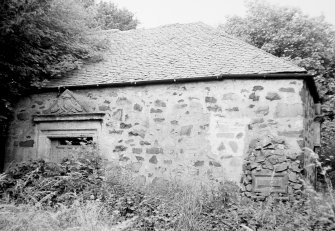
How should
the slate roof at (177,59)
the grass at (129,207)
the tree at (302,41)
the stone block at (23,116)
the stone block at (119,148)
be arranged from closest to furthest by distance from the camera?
the grass at (129,207), the slate roof at (177,59), the stone block at (119,148), the stone block at (23,116), the tree at (302,41)

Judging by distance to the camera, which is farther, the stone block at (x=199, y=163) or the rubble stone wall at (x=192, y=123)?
the stone block at (x=199, y=163)

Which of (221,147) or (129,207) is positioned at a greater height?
(221,147)

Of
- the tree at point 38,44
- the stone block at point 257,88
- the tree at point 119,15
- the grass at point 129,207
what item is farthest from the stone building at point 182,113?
the tree at point 119,15

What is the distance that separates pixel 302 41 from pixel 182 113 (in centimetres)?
938

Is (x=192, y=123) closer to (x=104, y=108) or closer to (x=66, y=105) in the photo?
(x=104, y=108)

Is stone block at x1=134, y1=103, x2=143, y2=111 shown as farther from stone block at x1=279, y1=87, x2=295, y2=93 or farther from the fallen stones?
stone block at x1=279, y1=87, x2=295, y2=93

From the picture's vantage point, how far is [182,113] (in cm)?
770

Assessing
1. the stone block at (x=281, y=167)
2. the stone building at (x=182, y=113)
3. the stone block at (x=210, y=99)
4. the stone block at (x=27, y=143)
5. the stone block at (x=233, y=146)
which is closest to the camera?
the stone block at (x=281, y=167)

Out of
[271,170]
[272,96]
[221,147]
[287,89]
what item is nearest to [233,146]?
[221,147]

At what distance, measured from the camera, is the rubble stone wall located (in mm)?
7059

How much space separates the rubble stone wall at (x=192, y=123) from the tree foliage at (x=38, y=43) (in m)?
0.79

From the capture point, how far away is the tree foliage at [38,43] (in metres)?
6.86

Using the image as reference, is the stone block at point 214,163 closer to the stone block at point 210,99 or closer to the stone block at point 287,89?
the stone block at point 210,99

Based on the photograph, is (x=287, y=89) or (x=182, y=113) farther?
(x=182, y=113)
